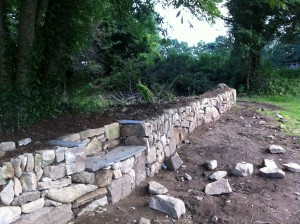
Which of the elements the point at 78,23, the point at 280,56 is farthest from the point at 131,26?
the point at 280,56

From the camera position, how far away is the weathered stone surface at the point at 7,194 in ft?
8.97

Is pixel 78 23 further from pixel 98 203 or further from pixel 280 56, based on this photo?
pixel 280 56

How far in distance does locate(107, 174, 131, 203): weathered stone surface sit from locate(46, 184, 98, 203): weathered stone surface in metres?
0.26

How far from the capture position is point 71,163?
337 cm

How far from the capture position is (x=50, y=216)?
3066 millimetres

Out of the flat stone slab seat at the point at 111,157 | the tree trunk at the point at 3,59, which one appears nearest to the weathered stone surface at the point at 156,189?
the flat stone slab seat at the point at 111,157

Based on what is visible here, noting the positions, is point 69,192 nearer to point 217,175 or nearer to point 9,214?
point 9,214

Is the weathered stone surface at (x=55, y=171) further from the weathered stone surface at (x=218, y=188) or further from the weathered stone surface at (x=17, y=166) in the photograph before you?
the weathered stone surface at (x=218, y=188)

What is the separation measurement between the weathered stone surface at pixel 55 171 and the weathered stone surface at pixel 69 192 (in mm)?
117

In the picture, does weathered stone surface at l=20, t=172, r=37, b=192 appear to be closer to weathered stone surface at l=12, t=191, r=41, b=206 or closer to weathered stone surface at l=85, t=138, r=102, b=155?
weathered stone surface at l=12, t=191, r=41, b=206

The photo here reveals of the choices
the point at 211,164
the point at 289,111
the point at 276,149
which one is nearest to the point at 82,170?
the point at 211,164

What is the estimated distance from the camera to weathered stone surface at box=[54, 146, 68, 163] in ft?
10.6

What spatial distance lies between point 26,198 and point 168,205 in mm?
1423

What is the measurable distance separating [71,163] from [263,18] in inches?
471
